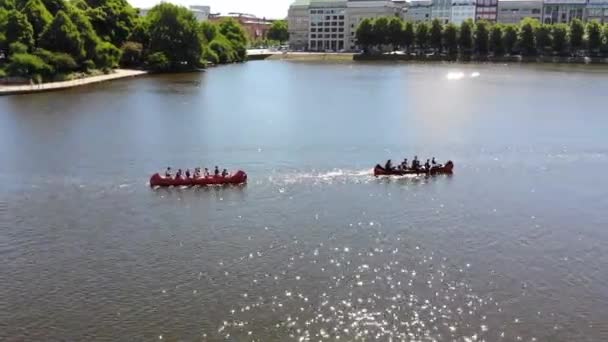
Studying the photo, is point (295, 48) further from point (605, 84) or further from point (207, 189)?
point (207, 189)

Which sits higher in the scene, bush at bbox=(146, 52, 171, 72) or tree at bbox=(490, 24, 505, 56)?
tree at bbox=(490, 24, 505, 56)

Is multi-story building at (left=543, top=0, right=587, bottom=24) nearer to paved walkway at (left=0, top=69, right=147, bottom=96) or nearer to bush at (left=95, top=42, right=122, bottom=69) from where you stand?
bush at (left=95, top=42, right=122, bottom=69)

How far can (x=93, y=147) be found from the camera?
39531 mm

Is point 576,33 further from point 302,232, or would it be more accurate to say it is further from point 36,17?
point 302,232

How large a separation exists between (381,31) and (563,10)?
201ft

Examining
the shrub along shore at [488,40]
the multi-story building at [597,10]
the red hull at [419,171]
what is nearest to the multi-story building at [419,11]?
the multi-story building at [597,10]

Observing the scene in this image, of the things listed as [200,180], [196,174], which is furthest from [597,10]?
[200,180]

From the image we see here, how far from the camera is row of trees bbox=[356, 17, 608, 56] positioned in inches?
5054

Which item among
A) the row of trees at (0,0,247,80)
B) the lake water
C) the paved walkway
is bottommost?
the lake water

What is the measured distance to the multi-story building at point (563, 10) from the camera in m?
175

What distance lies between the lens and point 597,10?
17362cm

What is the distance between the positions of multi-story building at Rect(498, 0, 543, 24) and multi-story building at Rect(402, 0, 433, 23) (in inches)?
801

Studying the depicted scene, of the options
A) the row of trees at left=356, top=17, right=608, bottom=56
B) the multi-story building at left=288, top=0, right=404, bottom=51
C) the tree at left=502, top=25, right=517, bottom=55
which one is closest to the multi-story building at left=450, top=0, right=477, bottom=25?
the multi-story building at left=288, top=0, right=404, bottom=51

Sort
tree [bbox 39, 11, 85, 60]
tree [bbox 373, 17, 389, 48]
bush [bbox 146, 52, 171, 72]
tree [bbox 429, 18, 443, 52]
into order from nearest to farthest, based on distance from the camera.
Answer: tree [bbox 39, 11, 85, 60], bush [bbox 146, 52, 171, 72], tree [bbox 429, 18, 443, 52], tree [bbox 373, 17, 389, 48]
